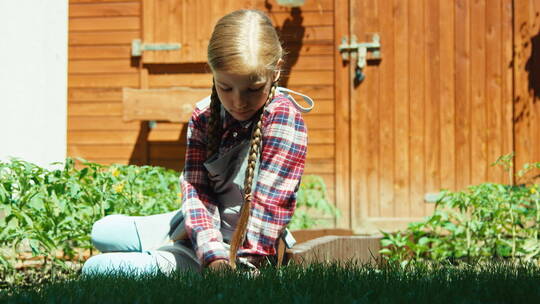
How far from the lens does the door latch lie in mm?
6945

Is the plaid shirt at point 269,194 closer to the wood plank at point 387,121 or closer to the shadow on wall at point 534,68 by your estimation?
the wood plank at point 387,121

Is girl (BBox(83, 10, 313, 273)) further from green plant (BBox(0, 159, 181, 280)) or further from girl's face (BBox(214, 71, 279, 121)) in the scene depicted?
green plant (BBox(0, 159, 181, 280))

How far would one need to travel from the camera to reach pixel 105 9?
7535mm

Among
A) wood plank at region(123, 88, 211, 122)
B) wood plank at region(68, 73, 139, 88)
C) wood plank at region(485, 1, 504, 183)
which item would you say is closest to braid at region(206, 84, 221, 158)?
wood plank at region(123, 88, 211, 122)

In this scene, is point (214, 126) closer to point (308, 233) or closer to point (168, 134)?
point (308, 233)

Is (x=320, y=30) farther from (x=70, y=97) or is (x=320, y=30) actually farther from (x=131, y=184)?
(x=131, y=184)

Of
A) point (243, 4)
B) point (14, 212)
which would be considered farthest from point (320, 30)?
point (14, 212)

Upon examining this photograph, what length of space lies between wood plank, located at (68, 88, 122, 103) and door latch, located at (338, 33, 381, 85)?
230 centimetres

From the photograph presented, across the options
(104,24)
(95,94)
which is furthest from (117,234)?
(104,24)

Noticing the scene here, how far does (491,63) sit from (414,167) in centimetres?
118

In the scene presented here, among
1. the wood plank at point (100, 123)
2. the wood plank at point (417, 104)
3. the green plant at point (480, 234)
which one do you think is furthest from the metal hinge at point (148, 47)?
the green plant at point (480, 234)

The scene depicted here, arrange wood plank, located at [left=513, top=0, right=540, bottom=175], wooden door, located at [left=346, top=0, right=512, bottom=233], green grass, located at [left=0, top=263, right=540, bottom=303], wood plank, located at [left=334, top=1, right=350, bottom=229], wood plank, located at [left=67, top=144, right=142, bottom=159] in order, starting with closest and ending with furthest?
green grass, located at [left=0, top=263, right=540, bottom=303] → wood plank, located at [left=513, top=0, right=540, bottom=175] → wooden door, located at [left=346, top=0, right=512, bottom=233] → wood plank, located at [left=334, top=1, right=350, bottom=229] → wood plank, located at [left=67, top=144, right=142, bottom=159]

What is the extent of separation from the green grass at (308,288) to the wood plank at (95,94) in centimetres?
534

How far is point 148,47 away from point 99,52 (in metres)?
0.61
